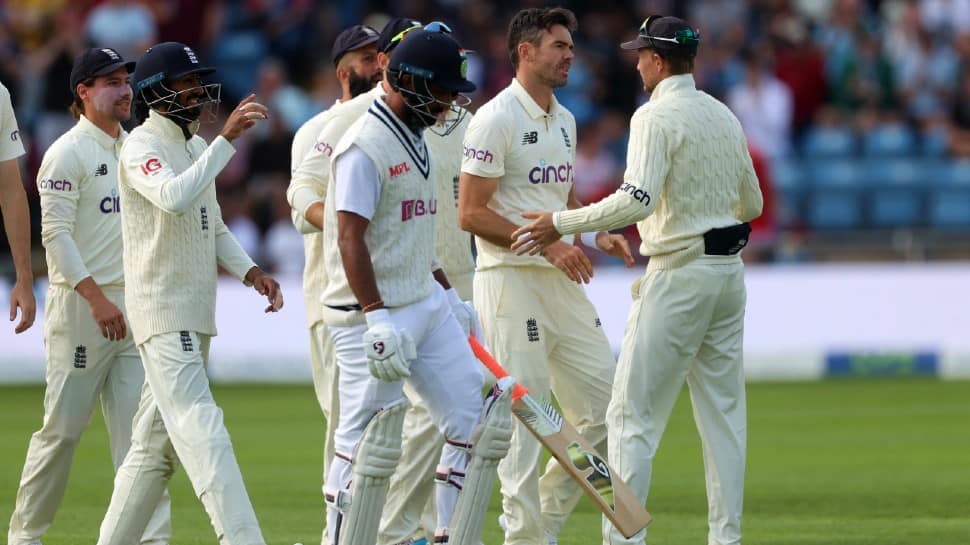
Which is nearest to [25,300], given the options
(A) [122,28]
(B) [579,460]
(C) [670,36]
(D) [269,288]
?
(D) [269,288]

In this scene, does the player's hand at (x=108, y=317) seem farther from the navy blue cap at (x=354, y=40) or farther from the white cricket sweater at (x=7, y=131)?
the navy blue cap at (x=354, y=40)

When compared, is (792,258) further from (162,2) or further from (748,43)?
(162,2)

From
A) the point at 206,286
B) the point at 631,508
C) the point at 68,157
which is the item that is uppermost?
the point at 68,157

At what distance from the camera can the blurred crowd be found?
1752 cm

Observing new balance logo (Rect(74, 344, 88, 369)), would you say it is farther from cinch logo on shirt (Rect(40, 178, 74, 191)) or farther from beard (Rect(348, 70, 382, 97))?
beard (Rect(348, 70, 382, 97))

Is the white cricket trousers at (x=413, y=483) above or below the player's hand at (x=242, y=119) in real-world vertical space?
below

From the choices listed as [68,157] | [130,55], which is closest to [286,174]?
[130,55]

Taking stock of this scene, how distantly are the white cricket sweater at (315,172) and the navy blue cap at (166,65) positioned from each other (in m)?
1.08

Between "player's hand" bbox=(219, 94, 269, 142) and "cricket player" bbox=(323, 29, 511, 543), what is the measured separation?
45cm

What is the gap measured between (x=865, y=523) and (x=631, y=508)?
216 cm

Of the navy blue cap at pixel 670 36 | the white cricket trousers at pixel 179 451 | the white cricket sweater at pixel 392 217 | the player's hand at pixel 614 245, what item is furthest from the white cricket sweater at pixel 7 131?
the navy blue cap at pixel 670 36

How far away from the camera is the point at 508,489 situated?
24.7 ft

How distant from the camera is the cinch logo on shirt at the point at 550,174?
7.74 m

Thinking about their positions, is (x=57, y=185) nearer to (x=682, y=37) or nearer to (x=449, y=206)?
(x=449, y=206)
